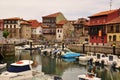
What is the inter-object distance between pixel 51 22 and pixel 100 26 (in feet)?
194

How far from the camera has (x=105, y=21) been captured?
86.9 metres

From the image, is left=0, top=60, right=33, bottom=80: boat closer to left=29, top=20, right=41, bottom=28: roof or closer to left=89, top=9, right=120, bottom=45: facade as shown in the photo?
left=89, top=9, right=120, bottom=45: facade

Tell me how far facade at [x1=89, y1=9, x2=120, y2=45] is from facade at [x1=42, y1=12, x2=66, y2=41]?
4850 centimetres

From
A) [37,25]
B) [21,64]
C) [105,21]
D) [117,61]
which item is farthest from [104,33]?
[37,25]

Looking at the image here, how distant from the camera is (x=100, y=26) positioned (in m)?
87.9

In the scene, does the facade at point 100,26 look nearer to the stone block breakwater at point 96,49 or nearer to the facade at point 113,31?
the facade at point 113,31

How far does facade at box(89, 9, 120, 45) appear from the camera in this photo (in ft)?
282

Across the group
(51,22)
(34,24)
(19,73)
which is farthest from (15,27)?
(19,73)

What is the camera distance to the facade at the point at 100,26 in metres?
85.9

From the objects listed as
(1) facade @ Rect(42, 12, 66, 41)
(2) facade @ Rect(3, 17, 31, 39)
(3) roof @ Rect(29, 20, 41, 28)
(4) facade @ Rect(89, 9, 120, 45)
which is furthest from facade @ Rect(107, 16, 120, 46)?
(3) roof @ Rect(29, 20, 41, 28)

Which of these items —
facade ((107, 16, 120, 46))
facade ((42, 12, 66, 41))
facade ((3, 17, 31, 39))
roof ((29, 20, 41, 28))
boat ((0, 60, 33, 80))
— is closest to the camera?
boat ((0, 60, 33, 80))

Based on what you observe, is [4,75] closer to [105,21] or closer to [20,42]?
[105,21]

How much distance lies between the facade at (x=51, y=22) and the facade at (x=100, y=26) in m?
48.5

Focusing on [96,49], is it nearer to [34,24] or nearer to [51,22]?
[51,22]
